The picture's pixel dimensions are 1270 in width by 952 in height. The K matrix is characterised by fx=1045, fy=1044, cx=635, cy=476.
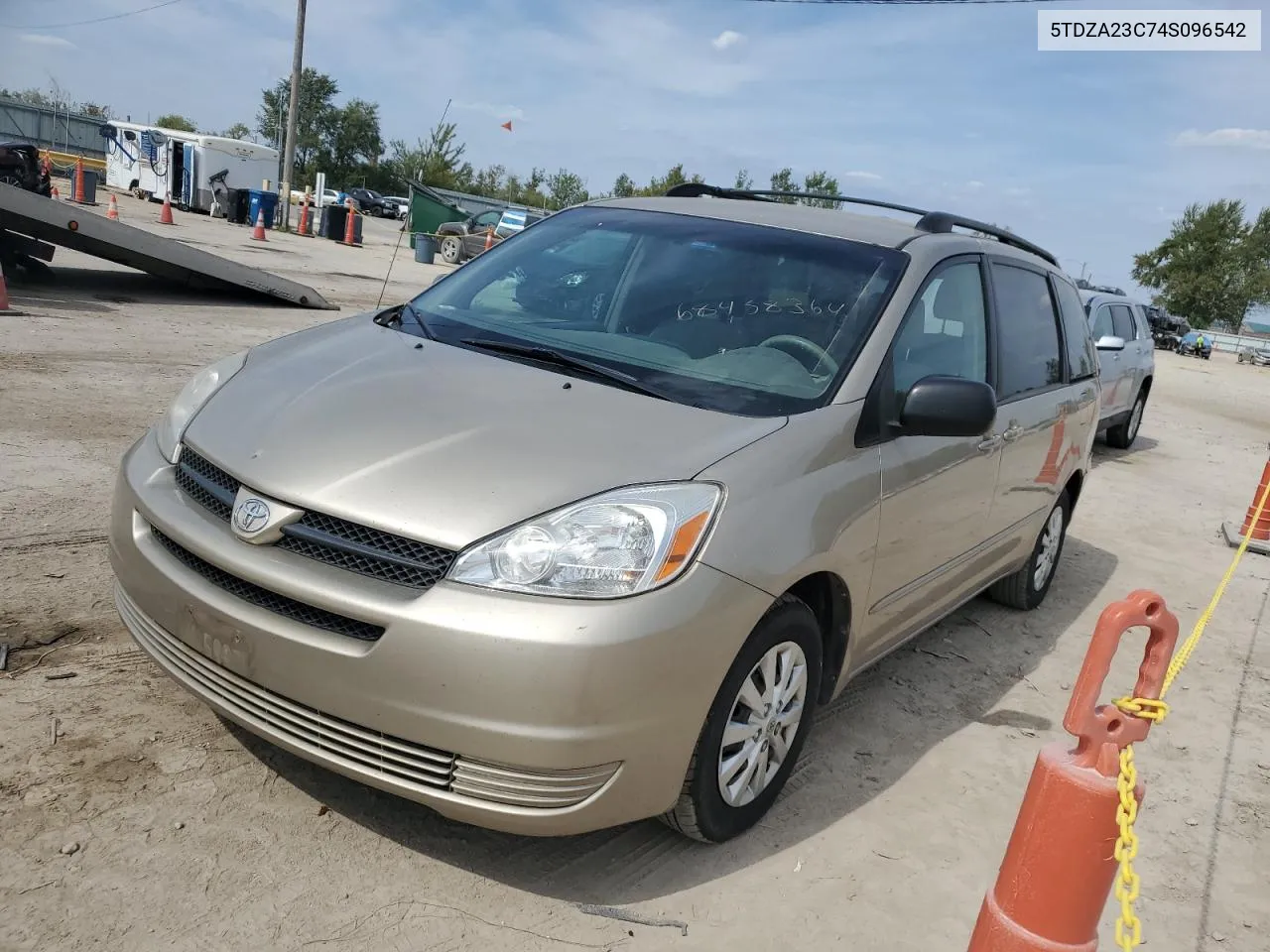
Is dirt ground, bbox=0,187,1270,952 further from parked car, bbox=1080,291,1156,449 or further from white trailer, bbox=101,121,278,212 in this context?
white trailer, bbox=101,121,278,212

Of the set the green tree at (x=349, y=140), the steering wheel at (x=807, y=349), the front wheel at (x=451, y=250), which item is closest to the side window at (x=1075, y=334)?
the steering wheel at (x=807, y=349)

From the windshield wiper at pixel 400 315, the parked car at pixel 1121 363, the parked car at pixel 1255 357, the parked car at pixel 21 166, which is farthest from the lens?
the parked car at pixel 1255 357

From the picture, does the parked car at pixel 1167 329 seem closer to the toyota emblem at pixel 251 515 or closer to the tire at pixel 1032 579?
the tire at pixel 1032 579

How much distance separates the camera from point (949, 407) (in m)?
3.17

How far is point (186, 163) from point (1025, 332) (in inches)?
1309

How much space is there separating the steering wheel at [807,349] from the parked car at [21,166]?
23483mm

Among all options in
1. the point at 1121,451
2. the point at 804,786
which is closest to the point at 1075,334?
the point at 804,786

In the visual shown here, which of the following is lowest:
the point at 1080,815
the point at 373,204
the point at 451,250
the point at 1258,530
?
the point at 1258,530

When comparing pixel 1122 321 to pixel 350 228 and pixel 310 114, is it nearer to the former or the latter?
pixel 350 228

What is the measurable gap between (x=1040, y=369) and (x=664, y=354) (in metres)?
2.25

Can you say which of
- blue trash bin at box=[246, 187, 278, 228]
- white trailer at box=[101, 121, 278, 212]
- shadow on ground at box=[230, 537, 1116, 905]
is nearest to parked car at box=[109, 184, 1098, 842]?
shadow on ground at box=[230, 537, 1116, 905]

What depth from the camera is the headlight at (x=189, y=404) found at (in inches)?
119

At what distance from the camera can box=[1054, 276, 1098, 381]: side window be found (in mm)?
5262

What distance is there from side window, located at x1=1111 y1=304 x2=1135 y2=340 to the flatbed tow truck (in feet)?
31.3
